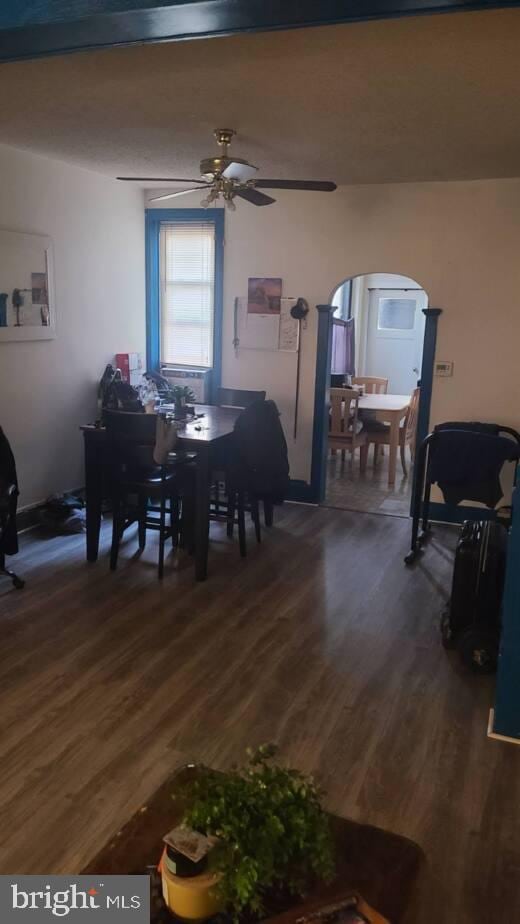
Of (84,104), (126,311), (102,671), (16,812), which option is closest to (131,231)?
(126,311)

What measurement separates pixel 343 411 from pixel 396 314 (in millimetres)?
3189

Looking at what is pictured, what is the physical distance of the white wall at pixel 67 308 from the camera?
4.61 m

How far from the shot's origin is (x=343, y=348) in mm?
8242

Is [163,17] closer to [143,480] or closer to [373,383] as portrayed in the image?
[143,480]

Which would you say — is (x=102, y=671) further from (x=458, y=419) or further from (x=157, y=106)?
(x=458, y=419)

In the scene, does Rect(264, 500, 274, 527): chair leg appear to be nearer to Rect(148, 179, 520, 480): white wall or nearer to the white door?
Rect(148, 179, 520, 480): white wall

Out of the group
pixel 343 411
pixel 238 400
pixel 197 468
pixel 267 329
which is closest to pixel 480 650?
pixel 197 468

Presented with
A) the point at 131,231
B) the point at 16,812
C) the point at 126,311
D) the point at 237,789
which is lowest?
the point at 16,812

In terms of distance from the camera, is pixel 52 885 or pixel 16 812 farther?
pixel 16 812

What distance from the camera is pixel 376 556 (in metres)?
4.64

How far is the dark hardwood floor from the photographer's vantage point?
221 cm

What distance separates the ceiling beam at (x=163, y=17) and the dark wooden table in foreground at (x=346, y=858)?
187cm

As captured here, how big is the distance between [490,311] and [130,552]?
301cm

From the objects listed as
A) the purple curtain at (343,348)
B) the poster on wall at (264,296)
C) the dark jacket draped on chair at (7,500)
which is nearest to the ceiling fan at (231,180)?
the dark jacket draped on chair at (7,500)
